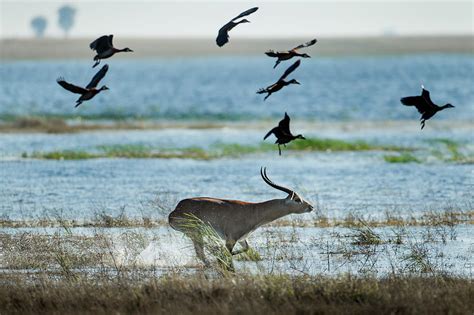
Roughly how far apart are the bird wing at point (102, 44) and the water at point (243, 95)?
36.7m

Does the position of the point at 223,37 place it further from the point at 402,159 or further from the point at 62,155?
the point at 62,155

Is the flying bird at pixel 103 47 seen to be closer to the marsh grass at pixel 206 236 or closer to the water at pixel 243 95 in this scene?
the marsh grass at pixel 206 236

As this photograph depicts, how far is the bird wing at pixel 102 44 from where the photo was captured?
11.7 meters

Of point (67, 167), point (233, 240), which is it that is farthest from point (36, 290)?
point (67, 167)

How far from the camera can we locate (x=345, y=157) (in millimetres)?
29547

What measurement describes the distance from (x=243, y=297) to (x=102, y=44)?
3.44 m

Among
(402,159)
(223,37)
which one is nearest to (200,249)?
(223,37)

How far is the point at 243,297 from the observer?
1014cm

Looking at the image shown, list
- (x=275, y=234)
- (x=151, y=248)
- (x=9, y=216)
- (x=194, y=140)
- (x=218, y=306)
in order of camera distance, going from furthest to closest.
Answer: (x=194, y=140) → (x=9, y=216) → (x=275, y=234) → (x=151, y=248) → (x=218, y=306)

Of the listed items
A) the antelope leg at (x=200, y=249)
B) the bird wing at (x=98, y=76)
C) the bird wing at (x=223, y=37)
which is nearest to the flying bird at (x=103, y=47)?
the bird wing at (x=98, y=76)

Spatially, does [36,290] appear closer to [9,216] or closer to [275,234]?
[275,234]

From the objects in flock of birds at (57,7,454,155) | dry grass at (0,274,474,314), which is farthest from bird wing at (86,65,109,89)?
dry grass at (0,274,474,314)

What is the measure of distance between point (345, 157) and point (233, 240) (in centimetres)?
1669

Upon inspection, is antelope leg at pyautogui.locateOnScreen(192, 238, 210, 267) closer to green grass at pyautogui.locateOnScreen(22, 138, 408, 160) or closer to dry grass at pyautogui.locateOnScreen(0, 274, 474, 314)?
dry grass at pyautogui.locateOnScreen(0, 274, 474, 314)
